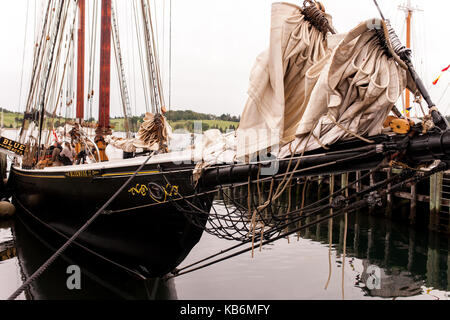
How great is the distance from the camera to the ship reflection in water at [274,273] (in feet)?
22.6

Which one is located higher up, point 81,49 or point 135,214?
point 81,49

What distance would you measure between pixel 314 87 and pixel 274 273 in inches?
203

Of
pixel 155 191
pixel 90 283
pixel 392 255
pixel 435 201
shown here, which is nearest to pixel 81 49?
pixel 90 283

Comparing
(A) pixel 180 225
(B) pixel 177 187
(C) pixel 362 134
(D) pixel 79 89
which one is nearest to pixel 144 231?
(A) pixel 180 225

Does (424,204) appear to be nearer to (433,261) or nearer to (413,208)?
(413,208)

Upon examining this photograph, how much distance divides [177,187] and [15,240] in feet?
24.1

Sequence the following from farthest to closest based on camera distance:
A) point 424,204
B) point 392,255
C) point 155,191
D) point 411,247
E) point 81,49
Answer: point 81,49, point 424,204, point 411,247, point 392,255, point 155,191

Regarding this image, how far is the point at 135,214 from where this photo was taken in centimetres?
632

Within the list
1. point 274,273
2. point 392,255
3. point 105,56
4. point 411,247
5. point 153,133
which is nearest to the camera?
point 153,133

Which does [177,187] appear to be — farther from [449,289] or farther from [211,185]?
[449,289]

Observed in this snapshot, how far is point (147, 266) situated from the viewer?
6.72 meters

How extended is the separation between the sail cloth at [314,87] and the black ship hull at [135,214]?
5.01ft

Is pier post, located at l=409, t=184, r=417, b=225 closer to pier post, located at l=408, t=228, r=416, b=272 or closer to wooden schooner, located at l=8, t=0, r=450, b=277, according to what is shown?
pier post, located at l=408, t=228, r=416, b=272
